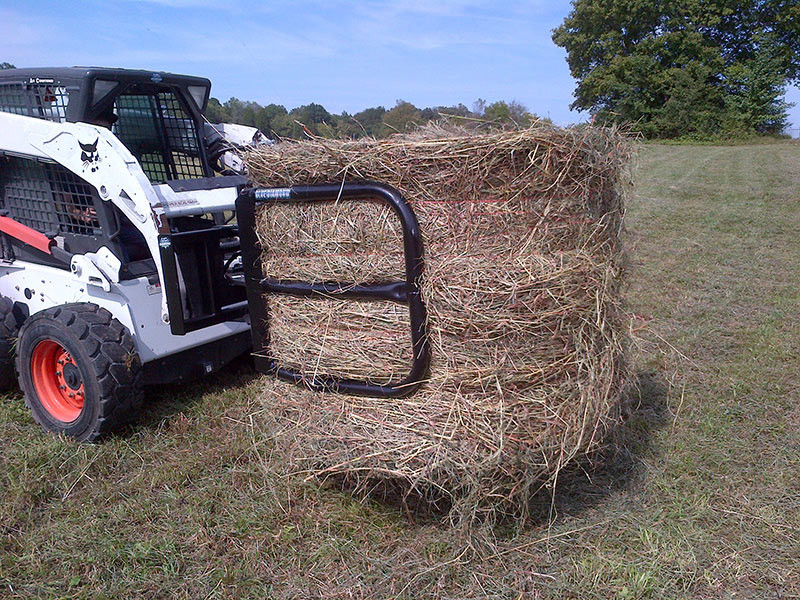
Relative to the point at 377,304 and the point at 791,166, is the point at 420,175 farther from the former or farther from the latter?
the point at 791,166

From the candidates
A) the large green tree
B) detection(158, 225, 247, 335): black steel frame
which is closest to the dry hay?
detection(158, 225, 247, 335): black steel frame

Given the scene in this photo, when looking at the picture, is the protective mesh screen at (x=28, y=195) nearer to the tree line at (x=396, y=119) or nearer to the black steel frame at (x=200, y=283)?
the black steel frame at (x=200, y=283)

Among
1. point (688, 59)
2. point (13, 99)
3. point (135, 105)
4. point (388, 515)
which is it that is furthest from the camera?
point (688, 59)

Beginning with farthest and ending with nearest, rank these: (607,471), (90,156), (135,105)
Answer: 1. (135,105)
2. (90,156)
3. (607,471)

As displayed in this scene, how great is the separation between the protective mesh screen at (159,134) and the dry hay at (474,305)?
203 cm

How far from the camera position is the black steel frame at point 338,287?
267 cm

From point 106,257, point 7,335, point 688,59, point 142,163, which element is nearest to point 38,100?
point 142,163

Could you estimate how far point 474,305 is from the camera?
262 centimetres

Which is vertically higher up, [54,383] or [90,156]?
[90,156]

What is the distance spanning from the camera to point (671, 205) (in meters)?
12.6

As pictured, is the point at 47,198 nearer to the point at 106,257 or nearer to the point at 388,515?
the point at 106,257

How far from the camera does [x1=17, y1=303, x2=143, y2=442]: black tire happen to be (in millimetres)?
3756

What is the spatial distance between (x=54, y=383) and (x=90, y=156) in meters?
1.49

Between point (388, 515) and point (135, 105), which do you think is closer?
point (388, 515)
